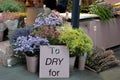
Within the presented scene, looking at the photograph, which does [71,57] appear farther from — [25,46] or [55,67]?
[25,46]

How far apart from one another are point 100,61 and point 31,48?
1.08m

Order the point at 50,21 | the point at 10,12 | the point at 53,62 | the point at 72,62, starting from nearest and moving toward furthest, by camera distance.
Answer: the point at 53,62, the point at 72,62, the point at 50,21, the point at 10,12

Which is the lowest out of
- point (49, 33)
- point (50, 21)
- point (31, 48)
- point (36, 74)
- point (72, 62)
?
point (36, 74)

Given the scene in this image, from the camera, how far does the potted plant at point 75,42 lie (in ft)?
11.2

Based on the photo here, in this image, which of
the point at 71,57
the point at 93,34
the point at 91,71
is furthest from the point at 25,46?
the point at 93,34

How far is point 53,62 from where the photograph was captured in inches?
134

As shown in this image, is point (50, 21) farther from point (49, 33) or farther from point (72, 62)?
point (72, 62)

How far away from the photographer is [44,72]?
11.1ft

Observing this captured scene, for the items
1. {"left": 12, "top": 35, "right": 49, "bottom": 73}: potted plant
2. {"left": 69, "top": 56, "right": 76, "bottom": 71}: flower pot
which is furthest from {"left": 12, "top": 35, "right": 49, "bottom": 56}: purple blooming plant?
{"left": 69, "top": 56, "right": 76, "bottom": 71}: flower pot

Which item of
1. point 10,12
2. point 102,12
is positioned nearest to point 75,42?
point 102,12

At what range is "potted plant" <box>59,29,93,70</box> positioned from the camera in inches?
135

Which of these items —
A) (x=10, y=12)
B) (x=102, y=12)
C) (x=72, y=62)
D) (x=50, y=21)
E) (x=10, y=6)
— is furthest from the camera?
(x=10, y=6)

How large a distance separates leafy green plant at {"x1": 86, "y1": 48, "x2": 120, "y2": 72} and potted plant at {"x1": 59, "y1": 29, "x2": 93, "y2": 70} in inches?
11.1

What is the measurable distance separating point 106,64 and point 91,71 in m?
0.31
